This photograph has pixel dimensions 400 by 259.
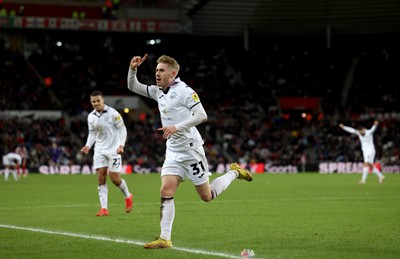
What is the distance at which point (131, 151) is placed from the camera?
46906 mm

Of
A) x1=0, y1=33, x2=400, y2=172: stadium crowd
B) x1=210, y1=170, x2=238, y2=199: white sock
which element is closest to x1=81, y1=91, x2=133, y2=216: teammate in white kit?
x1=210, y1=170, x2=238, y2=199: white sock

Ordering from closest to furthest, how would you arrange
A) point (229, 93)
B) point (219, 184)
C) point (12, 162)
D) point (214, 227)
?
point (219, 184) < point (214, 227) < point (12, 162) < point (229, 93)

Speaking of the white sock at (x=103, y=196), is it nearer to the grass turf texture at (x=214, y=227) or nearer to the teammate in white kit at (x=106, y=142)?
the teammate in white kit at (x=106, y=142)

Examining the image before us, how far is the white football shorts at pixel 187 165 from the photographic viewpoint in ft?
33.8

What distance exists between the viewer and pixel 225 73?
58719 mm

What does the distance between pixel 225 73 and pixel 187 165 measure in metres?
48.6

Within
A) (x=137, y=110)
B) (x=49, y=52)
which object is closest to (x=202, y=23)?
(x=137, y=110)

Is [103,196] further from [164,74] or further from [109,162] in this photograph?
[164,74]

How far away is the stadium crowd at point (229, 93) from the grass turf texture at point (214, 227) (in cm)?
2605

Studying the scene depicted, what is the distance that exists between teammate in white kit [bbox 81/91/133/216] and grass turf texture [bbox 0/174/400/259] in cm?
65

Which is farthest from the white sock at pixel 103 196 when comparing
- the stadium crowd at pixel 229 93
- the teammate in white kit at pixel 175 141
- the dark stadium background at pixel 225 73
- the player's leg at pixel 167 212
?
the stadium crowd at pixel 229 93

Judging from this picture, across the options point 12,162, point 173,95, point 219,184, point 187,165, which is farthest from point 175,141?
point 12,162

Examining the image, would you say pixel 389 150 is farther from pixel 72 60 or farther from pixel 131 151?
pixel 72 60

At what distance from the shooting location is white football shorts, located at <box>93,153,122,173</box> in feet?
52.9
